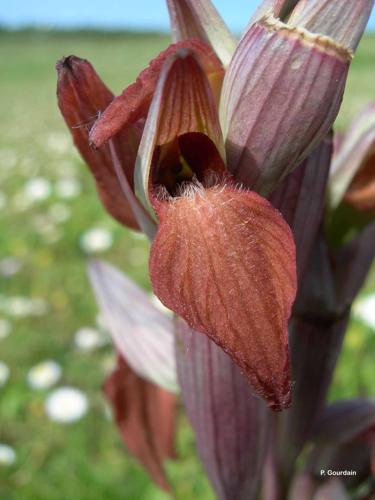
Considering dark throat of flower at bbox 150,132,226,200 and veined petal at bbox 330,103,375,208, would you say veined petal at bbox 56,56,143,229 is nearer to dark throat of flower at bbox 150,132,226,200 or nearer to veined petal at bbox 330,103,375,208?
dark throat of flower at bbox 150,132,226,200

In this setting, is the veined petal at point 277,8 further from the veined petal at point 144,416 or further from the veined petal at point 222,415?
the veined petal at point 144,416

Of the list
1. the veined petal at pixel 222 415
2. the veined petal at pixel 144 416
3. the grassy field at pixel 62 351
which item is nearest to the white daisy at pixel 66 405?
the grassy field at pixel 62 351

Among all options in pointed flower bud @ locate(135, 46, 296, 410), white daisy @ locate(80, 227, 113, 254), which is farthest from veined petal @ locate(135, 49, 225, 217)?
white daisy @ locate(80, 227, 113, 254)

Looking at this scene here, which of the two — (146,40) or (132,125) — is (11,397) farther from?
(146,40)

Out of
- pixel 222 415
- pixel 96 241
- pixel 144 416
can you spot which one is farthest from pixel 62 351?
pixel 222 415

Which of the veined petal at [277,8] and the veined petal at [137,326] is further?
the veined petal at [137,326]
